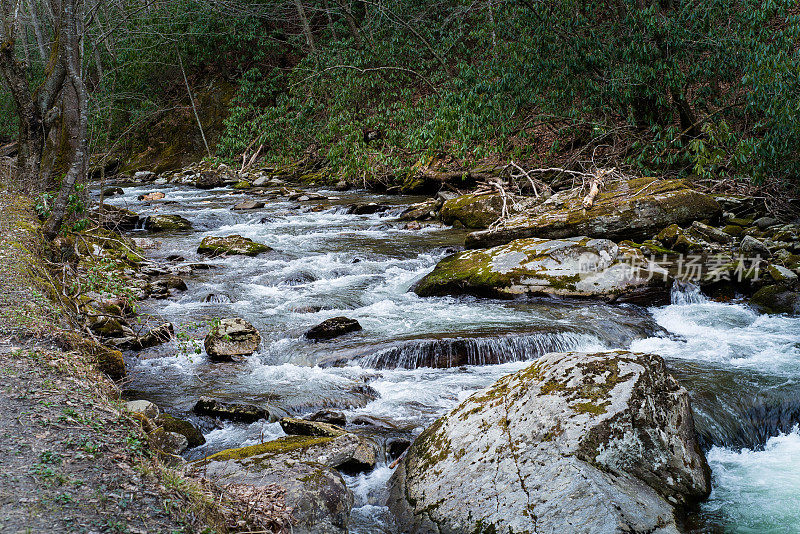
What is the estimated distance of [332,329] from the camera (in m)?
7.41

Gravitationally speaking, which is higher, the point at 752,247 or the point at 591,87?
the point at 591,87

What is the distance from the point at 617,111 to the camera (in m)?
13.7

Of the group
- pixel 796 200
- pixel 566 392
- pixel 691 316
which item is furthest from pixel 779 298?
pixel 566 392

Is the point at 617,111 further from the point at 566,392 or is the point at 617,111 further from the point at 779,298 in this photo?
the point at 566,392

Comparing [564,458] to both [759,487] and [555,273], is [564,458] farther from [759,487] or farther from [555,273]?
[555,273]

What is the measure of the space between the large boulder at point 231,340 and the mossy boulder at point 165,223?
842 cm

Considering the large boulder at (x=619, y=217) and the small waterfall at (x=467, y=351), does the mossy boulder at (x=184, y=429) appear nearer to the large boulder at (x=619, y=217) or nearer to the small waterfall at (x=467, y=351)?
the small waterfall at (x=467, y=351)

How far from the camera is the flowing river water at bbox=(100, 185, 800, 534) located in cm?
457

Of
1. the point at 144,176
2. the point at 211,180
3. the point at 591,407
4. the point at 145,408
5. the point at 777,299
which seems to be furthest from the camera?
the point at 144,176

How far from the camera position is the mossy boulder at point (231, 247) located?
1198 centimetres

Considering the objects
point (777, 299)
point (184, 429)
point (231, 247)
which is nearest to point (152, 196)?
point (231, 247)

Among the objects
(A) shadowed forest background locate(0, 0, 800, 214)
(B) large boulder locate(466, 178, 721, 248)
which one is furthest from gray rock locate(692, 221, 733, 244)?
(A) shadowed forest background locate(0, 0, 800, 214)

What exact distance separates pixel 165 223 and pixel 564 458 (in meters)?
13.6

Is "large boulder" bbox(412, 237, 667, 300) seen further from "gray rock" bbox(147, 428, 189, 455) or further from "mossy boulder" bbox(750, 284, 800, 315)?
"gray rock" bbox(147, 428, 189, 455)
